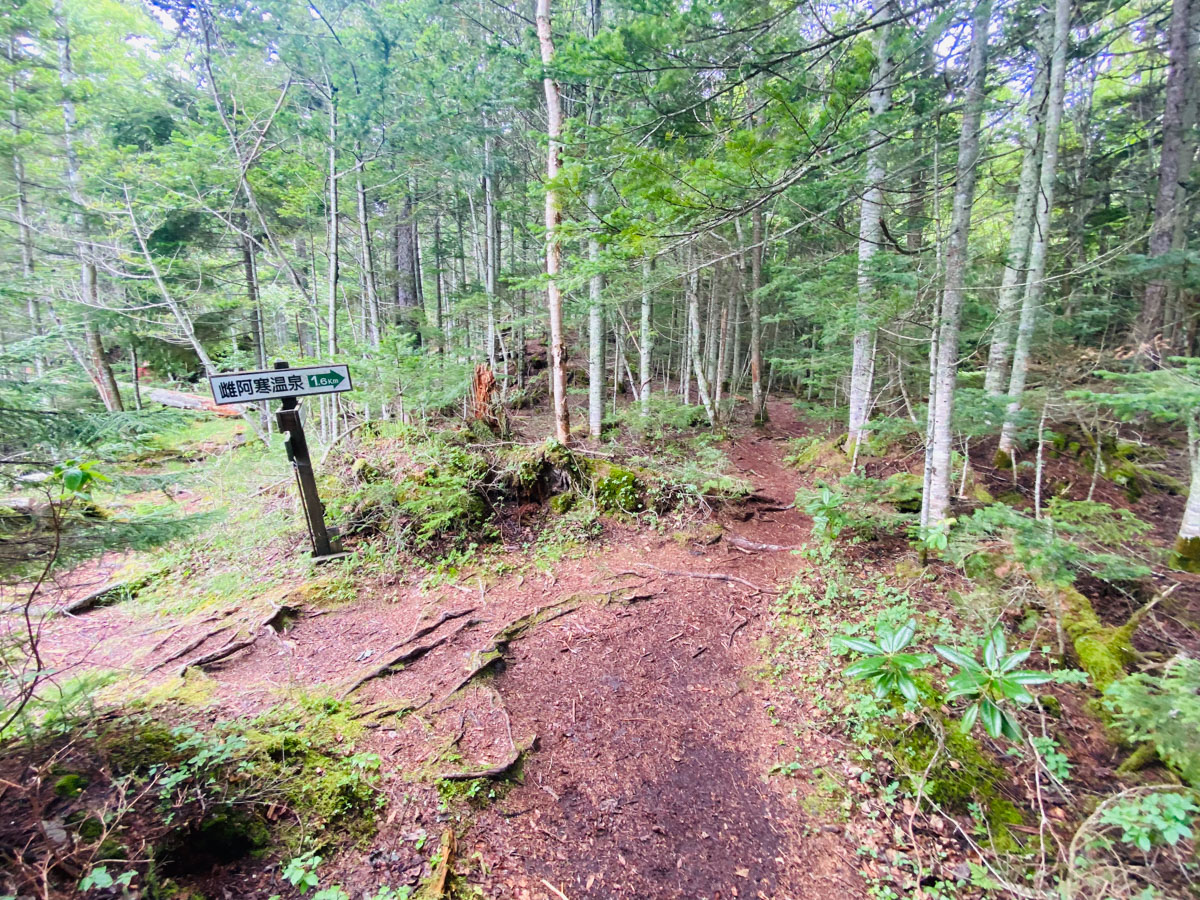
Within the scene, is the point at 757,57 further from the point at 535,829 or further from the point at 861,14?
the point at 535,829

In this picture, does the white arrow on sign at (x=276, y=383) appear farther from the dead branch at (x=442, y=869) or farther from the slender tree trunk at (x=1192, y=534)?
the slender tree trunk at (x=1192, y=534)

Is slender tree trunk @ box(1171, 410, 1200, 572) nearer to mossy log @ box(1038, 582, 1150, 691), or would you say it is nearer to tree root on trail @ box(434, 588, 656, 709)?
mossy log @ box(1038, 582, 1150, 691)

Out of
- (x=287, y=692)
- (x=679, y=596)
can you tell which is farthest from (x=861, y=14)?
(x=287, y=692)

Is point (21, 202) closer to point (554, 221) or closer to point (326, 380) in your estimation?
point (326, 380)

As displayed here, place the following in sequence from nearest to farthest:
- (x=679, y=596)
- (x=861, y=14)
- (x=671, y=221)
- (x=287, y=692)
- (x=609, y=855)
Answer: (x=609, y=855), (x=861, y=14), (x=287, y=692), (x=671, y=221), (x=679, y=596)

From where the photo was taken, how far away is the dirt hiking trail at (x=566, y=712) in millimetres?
2580

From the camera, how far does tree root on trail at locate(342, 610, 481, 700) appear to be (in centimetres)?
385

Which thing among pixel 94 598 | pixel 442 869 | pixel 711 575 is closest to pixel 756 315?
pixel 711 575

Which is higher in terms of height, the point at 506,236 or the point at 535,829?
the point at 506,236

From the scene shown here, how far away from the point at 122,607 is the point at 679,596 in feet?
21.9

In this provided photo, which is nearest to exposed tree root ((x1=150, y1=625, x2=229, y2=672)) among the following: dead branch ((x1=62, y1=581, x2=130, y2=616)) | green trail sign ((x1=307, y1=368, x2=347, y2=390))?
dead branch ((x1=62, y1=581, x2=130, y2=616))

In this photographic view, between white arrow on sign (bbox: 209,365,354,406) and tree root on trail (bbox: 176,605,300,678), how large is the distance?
225 centimetres

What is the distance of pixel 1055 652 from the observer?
11.5 feet

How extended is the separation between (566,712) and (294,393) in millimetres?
4004
